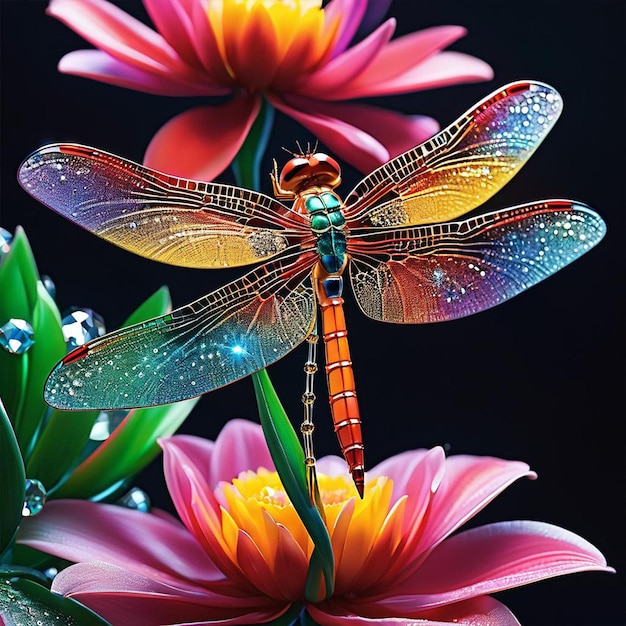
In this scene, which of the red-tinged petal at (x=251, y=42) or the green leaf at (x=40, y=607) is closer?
the green leaf at (x=40, y=607)

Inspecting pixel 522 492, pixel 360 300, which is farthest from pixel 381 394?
pixel 360 300

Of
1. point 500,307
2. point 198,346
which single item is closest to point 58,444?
point 198,346

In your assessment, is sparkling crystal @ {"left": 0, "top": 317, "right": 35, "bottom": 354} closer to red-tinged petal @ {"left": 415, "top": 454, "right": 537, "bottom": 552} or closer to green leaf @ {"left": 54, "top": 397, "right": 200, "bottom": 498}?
green leaf @ {"left": 54, "top": 397, "right": 200, "bottom": 498}

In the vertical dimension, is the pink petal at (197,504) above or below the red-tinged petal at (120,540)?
above

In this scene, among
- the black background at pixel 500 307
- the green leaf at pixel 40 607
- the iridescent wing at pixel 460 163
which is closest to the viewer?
the green leaf at pixel 40 607

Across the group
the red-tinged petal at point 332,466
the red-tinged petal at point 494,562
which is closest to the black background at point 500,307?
the red-tinged petal at point 332,466

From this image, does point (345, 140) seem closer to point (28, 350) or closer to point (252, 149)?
point (252, 149)

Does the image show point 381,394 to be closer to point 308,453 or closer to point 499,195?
point 499,195

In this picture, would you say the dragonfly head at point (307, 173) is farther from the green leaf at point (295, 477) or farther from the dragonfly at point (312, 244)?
the green leaf at point (295, 477)
